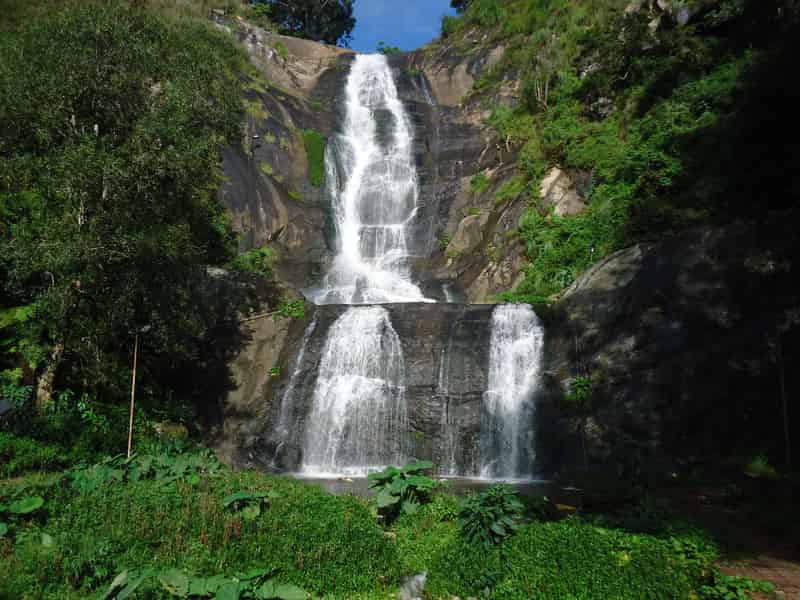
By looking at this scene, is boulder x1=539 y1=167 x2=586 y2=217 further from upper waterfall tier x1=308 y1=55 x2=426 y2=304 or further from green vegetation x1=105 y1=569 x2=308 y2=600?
green vegetation x1=105 y1=569 x2=308 y2=600

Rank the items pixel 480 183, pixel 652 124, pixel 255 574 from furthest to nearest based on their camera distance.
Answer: pixel 480 183
pixel 652 124
pixel 255 574

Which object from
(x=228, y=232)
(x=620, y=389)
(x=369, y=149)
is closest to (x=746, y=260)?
(x=620, y=389)

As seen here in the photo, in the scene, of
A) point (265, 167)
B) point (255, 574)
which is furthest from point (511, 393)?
point (265, 167)

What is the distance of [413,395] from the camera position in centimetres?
1585

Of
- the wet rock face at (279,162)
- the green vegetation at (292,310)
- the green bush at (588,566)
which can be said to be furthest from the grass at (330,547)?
the wet rock face at (279,162)

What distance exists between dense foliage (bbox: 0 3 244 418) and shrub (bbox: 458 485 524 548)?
8.89m

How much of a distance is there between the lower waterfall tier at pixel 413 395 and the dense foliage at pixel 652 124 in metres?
2.93

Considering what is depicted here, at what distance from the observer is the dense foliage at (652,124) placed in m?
15.5

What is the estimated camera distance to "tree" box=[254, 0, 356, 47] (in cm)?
5428

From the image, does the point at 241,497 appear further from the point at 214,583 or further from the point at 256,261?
the point at 256,261

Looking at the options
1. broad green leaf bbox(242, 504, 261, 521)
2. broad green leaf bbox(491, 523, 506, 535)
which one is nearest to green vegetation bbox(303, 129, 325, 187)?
broad green leaf bbox(242, 504, 261, 521)

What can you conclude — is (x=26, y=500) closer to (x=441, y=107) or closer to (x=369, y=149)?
(x=369, y=149)

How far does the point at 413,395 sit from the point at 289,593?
34.2ft

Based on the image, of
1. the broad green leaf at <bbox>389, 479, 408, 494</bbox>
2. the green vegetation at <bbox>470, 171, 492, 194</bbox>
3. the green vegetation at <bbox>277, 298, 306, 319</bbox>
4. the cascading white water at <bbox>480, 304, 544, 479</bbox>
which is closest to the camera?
the broad green leaf at <bbox>389, 479, 408, 494</bbox>
